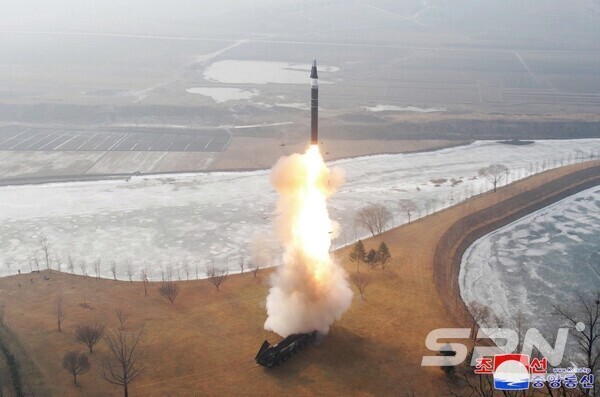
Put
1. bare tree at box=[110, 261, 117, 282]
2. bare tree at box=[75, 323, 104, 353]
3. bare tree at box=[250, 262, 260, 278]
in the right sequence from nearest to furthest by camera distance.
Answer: bare tree at box=[75, 323, 104, 353]
bare tree at box=[250, 262, 260, 278]
bare tree at box=[110, 261, 117, 282]

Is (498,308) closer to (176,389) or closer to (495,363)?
(495,363)

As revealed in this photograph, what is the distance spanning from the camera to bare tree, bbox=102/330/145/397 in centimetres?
3588

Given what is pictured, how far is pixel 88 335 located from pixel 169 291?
905 centimetres

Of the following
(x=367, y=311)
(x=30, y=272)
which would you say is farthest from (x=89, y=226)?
(x=367, y=311)

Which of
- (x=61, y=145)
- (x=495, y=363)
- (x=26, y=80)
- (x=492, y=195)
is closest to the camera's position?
(x=495, y=363)

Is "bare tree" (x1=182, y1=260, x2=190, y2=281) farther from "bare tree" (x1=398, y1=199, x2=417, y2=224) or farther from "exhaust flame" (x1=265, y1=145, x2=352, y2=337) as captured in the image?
"bare tree" (x1=398, y1=199, x2=417, y2=224)

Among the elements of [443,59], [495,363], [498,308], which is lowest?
[498,308]

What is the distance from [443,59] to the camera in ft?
653

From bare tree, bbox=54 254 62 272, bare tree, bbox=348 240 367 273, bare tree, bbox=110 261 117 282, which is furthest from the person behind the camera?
bare tree, bbox=54 254 62 272

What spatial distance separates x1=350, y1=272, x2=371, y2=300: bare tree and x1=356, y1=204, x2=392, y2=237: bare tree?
1109 centimetres

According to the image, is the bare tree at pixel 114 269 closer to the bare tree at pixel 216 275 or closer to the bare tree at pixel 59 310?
the bare tree at pixel 59 310

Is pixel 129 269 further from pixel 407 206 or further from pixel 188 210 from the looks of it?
pixel 407 206

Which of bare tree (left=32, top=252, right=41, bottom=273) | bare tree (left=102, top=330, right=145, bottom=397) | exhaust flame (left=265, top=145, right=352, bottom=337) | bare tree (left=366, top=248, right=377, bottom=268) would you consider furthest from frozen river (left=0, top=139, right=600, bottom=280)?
bare tree (left=102, top=330, right=145, bottom=397)

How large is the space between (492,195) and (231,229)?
3299 cm
